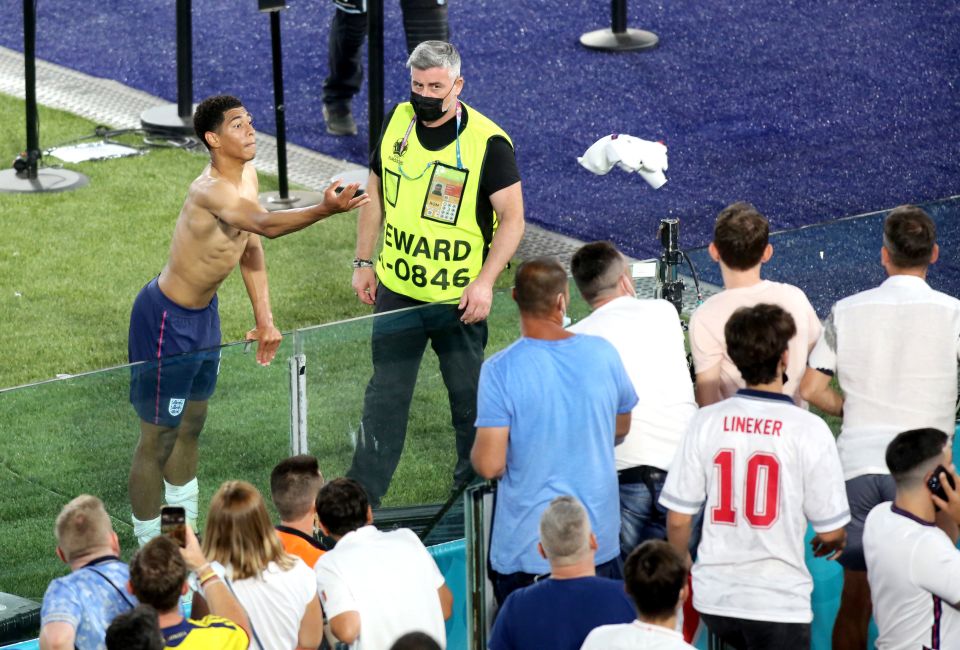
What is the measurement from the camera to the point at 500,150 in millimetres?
6773

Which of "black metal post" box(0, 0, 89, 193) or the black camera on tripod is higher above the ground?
the black camera on tripod

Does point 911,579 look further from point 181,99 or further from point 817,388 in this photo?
point 181,99

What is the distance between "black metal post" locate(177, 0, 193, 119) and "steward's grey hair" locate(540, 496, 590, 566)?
822 centimetres

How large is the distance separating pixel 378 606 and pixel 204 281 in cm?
255

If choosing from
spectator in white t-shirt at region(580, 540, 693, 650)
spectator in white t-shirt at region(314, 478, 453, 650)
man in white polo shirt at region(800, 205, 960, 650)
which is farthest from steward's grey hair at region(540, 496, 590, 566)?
man in white polo shirt at region(800, 205, 960, 650)

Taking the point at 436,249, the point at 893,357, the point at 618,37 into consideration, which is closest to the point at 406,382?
the point at 436,249

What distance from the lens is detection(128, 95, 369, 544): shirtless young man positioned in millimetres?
6289

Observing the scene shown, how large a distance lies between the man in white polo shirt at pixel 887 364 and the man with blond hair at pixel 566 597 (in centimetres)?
130

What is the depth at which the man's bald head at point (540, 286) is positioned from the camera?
5.18 metres

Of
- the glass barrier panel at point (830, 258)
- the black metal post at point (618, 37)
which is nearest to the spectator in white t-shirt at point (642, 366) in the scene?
the glass barrier panel at point (830, 258)

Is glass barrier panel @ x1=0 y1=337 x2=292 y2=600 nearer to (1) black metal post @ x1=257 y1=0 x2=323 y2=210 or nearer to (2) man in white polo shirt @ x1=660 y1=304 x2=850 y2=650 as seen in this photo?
(2) man in white polo shirt @ x1=660 y1=304 x2=850 y2=650

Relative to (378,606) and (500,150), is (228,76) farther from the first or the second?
(378,606)

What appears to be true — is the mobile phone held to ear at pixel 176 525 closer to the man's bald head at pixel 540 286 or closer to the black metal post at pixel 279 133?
the man's bald head at pixel 540 286

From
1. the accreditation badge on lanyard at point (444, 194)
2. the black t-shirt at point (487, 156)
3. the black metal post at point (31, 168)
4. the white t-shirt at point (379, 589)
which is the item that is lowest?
the black metal post at point (31, 168)
